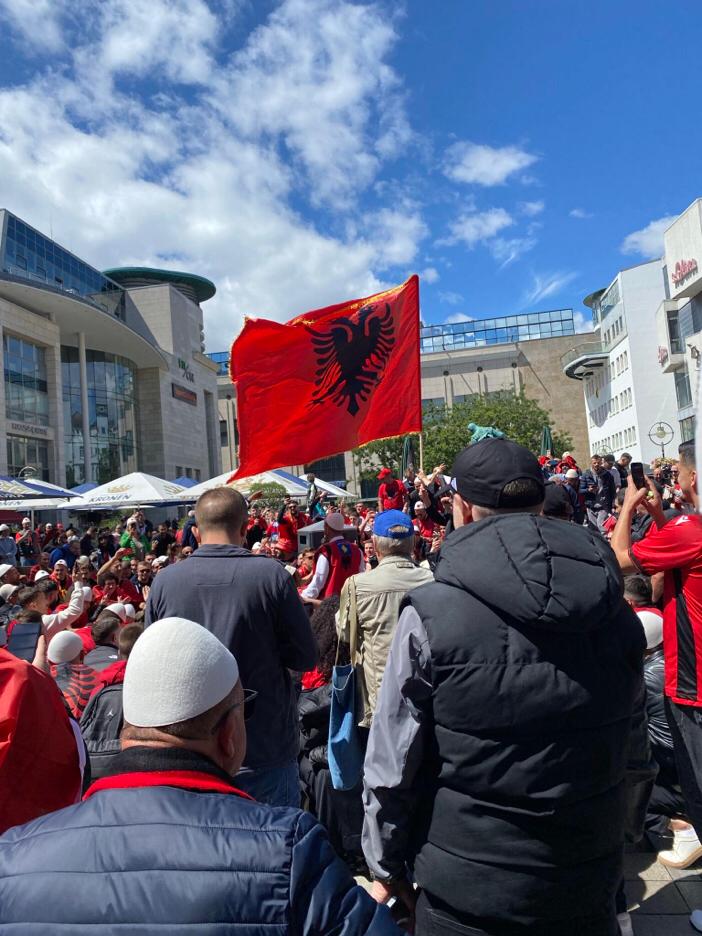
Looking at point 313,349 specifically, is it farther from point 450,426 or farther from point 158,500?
point 450,426

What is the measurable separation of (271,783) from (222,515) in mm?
1170

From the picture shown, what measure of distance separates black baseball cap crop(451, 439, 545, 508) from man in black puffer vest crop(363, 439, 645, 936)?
0.15 m

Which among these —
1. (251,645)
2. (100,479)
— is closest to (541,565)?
(251,645)

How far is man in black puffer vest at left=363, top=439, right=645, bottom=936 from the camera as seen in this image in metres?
1.77

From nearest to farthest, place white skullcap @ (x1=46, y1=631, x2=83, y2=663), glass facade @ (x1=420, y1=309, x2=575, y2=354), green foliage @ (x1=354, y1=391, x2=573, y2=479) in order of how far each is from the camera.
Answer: white skullcap @ (x1=46, y1=631, x2=83, y2=663)
green foliage @ (x1=354, y1=391, x2=573, y2=479)
glass facade @ (x1=420, y1=309, x2=575, y2=354)

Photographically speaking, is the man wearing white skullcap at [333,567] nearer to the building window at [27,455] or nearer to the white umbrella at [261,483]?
the white umbrella at [261,483]

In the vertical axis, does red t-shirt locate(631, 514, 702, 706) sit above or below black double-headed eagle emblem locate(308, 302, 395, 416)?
below

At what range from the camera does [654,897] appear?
3.34 m

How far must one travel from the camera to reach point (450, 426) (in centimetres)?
5741

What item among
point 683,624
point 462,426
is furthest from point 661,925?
point 462,426

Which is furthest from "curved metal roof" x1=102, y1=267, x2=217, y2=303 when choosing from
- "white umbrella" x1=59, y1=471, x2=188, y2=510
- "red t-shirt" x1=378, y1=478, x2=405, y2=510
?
"red t-shirt" x1=378, y1=478, x2=405, y2=510

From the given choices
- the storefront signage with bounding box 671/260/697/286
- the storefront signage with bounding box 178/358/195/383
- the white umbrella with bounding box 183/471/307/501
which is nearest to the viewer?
the white umbrella with bounding box 183/471/307/501

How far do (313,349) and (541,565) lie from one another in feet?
18.7

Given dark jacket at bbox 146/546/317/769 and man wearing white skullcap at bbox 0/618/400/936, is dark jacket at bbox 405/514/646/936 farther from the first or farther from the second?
dark jacket at bbox 146/546/317/769
